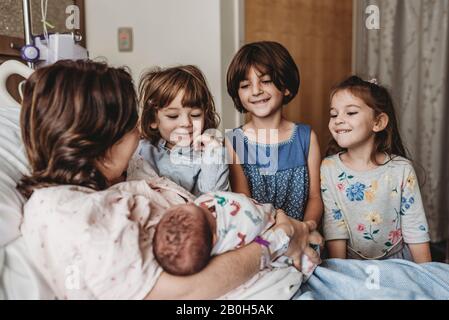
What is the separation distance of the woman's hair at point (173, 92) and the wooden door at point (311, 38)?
104 cm

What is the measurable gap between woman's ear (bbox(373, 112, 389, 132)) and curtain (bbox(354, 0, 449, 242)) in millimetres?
1202

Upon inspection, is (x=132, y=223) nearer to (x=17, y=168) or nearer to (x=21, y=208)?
(x=21, y=208)

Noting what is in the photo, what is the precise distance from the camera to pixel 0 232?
667mm

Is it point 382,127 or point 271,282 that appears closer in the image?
point 271,282

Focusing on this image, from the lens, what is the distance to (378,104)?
122 centimetres

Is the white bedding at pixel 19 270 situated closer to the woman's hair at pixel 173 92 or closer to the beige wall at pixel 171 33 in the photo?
the woman's hair at pixel 173 92

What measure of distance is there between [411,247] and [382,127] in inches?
13.9

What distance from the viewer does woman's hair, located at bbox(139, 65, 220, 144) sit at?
44.1 inches

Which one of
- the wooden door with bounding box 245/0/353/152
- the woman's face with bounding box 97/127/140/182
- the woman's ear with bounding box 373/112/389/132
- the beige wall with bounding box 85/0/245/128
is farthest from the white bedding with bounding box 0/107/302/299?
the wooden door with bounding box 245/0/353/152

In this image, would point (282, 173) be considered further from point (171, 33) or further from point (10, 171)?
point (171, 33)

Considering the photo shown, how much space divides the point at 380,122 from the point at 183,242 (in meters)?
0.85
